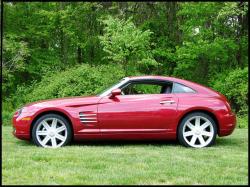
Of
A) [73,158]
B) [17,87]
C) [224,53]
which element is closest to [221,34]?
[224,53]

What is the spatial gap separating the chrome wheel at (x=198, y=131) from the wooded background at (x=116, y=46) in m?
9.08

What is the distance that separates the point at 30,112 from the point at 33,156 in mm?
1772

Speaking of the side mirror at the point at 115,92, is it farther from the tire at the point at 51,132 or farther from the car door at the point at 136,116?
the tire at the point at 51,132

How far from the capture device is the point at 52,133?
8109mm

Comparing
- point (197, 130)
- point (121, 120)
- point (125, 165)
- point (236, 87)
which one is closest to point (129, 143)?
point (121, 120)

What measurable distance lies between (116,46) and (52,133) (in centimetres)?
1017

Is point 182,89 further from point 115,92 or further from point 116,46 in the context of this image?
point 116,46

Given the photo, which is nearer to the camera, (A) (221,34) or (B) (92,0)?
(B) (92,0)

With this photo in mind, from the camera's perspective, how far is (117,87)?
8.52 metres

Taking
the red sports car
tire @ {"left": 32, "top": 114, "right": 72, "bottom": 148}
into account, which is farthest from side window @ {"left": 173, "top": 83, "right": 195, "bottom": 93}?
tire @ {"left": 32, "top": 114, "right": 72, "bottom": 148}

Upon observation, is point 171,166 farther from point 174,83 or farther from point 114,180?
point 174,83

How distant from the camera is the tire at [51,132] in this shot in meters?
8.12

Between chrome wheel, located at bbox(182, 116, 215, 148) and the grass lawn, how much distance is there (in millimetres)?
213

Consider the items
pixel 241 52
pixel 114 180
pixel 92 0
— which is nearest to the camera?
pixel 114 180
